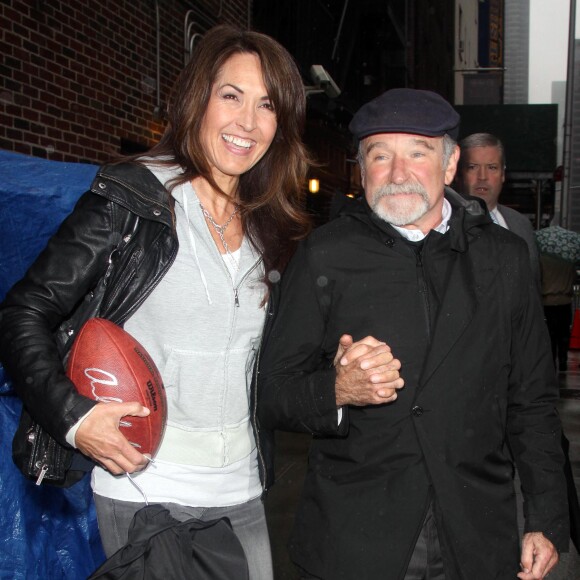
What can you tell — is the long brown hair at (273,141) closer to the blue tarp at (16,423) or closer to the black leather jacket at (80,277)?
the black leather jacket at (80,277)

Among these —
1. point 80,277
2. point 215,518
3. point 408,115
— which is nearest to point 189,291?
point 80,277

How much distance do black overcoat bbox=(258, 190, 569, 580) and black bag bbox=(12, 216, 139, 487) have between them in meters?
0.64

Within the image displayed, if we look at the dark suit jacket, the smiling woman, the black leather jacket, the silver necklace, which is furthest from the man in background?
the black leather jacket

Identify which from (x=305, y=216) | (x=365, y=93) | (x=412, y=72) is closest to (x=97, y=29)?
(x=305, y=216)

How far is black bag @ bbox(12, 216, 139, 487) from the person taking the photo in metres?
2.12

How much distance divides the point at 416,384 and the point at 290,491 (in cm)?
344

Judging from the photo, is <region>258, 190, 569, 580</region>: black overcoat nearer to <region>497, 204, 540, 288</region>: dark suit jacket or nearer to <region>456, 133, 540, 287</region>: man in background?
<region>497, 204, 540, 288</region>: dark suit jacket

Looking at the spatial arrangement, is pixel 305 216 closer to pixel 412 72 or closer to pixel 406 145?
pixel 406 145

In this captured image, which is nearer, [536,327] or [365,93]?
[536,327]

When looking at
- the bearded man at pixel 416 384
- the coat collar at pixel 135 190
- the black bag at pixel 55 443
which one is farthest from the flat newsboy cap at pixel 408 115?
the black bag at pixel 55 443

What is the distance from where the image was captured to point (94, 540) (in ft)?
9.39

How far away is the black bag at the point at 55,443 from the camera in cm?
212

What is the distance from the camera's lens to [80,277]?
2080mm

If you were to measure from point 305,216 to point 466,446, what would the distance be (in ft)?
3.50
